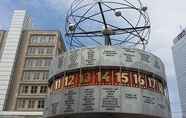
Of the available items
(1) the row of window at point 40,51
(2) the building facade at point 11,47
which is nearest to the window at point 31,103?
(2) the building facade at point 11,47

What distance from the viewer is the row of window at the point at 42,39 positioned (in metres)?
82.9

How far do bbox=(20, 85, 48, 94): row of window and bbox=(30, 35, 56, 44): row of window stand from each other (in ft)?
50.6

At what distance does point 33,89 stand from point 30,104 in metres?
4.61

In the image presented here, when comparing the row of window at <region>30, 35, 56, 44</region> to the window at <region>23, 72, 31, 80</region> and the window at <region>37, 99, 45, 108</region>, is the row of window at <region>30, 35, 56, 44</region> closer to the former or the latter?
the window at <region>23, 72, 31, 80</region>

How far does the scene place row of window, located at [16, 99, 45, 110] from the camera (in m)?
71.8

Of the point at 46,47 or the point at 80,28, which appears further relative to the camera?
the point at 46,47

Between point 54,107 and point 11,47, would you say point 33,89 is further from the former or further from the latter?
point 54,107

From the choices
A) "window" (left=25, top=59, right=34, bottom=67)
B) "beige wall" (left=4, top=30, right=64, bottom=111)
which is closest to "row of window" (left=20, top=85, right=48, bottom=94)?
"beige wall" (left=4, top=30, right=64, bottom=111)

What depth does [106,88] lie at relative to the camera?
1769 centimetres

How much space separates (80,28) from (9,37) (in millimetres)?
68969

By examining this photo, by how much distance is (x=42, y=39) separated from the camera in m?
83.8

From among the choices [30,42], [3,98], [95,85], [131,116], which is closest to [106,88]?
[95,85]

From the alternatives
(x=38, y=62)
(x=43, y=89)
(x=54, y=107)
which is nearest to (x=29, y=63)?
(x=38, y=62)

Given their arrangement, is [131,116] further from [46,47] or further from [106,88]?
[46,47]
